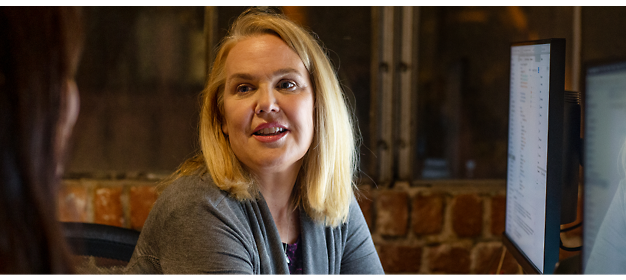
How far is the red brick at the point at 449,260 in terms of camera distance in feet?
5.57

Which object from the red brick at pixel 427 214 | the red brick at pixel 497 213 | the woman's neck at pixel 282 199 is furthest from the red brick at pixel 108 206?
the red brick at pixel 497 213

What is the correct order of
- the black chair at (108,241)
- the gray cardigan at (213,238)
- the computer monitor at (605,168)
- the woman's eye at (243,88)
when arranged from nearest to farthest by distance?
the computer monitor at (605,168), the gray cardigan at (213,238), the woman's eye at (243,88), the black chair at (108,241)

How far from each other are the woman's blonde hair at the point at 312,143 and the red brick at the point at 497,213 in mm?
768

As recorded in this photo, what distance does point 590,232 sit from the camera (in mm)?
764

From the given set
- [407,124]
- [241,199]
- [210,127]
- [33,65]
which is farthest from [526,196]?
[33,65]

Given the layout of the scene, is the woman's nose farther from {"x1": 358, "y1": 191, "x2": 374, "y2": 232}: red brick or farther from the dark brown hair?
{"x1": 358, "y1": 191, "x2": 374, "y2": 232}: red brick

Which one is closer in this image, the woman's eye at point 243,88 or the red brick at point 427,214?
the woman's eye at point 243,88

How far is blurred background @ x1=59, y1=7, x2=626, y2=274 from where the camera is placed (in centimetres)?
160

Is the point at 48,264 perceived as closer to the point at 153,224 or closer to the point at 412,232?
the point at 153,224

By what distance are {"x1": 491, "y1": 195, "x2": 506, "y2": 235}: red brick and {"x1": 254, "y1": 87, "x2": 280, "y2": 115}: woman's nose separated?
3.54 feet

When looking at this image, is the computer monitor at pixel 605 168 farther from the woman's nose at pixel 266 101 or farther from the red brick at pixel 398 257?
the red brick at pixel 398 257

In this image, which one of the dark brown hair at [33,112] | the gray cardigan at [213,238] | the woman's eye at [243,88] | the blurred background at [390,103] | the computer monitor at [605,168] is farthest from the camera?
the blurred background at [390,103]

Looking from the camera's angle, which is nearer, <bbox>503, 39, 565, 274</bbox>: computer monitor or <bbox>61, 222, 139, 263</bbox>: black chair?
<bbox>503, 39, 565, 274</bbox>: computer monitor

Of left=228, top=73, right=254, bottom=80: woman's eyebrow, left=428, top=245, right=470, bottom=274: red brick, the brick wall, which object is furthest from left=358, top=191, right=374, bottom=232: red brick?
left=228, top=73, right=254, bottom=80: woman's eyebrow
